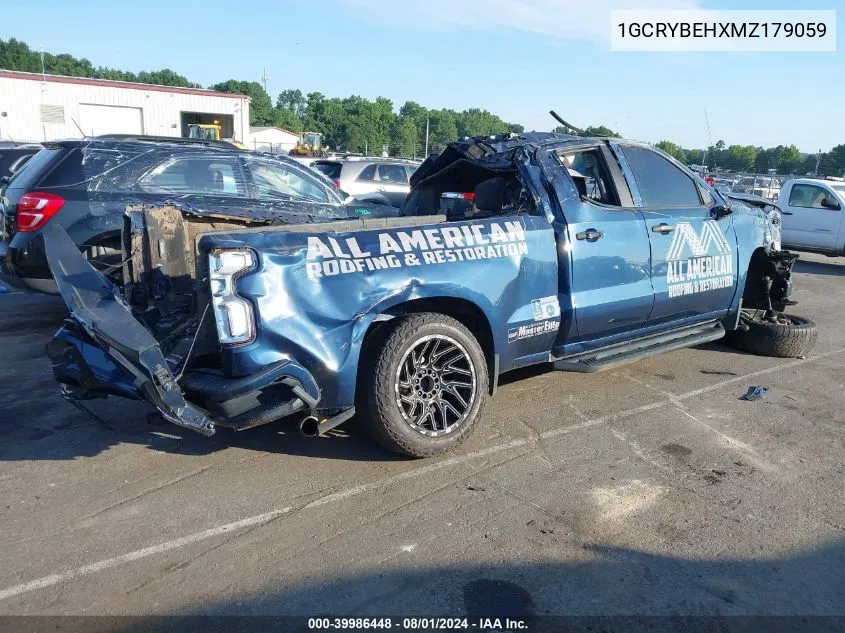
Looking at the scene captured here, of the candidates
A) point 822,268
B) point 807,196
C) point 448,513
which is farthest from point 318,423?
point 807,196

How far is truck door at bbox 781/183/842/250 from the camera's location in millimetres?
13906

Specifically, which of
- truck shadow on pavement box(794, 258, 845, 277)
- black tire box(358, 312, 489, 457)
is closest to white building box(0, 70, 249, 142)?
truck shadow on pavement box(794, 258, 845, 277)

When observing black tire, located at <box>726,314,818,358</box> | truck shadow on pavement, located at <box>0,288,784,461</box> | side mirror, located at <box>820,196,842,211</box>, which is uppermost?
side mirror, located at <box>820,196,842,211</box>

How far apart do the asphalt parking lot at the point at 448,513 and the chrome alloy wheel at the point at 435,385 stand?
0.85ft

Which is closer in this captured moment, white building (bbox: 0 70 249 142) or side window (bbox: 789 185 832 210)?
side window (bbox: 789 185 832 210)

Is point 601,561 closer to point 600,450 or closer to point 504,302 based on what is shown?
point 600,450

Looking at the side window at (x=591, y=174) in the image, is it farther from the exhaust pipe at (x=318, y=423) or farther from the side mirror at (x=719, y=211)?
the exhaust pipe at (x=318, y=423)

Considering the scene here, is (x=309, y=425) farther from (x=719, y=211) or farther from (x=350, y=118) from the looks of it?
(x=350, y=118)

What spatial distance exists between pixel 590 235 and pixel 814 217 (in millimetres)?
11605

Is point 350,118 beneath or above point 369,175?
above

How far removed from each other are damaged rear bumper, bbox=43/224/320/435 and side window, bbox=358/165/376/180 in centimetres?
1094

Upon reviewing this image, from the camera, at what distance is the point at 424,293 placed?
4.04 meters

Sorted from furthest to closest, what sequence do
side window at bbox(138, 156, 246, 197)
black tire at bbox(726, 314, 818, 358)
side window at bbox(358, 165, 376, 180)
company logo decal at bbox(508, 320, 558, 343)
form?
side window at bbox(358, 165, 376, 180) → side window at bbox(138, 156, 246, 197) → black tire at bbox(726, 314, 818, 358) → company logo decal at bbox(508, 320, 558, 343)

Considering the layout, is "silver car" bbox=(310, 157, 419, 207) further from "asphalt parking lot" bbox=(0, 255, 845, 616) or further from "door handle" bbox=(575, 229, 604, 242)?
"asphalt parking lot" bbox=(0, 255, 845, 616)
